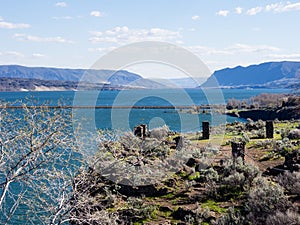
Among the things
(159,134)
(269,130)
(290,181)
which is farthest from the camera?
(159,134)

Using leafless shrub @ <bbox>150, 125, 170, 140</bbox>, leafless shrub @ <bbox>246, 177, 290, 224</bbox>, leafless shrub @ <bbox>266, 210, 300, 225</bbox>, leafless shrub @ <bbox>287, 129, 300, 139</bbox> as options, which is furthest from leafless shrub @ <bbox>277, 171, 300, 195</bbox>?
leafless shrub @ <bbox>150, 125, 170, 140</bbox>

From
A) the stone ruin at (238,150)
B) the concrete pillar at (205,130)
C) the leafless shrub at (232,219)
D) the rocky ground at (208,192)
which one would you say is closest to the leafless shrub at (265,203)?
the rocky ground at (208,192)

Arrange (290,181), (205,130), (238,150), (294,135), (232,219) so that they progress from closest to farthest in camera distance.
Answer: (232,219) < (290,181) < (238,150) < (294,135) < (205,130)

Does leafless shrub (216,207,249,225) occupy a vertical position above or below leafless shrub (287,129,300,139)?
below

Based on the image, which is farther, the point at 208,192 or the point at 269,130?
the point at 269,130

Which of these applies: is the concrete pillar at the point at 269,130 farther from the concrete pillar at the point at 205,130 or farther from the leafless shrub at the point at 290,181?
the leafless shrub at the point at 290,181

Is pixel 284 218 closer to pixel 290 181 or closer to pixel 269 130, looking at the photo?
pixel 290 181

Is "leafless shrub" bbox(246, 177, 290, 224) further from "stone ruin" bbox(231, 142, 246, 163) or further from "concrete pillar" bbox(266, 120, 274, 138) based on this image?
"concrete pillar" bbox(266, 120, 274, 138)

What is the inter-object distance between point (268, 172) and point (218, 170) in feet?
5.44

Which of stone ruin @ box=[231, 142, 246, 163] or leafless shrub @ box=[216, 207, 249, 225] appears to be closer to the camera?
leafless shrub @ box=[216, 207, 249, 225]

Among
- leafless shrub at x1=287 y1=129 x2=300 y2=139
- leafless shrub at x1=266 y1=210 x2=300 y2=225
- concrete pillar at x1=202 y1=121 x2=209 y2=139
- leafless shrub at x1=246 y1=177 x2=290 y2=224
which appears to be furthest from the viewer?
concrete pillar at x1=202 y1=121 x2=209 y2=139

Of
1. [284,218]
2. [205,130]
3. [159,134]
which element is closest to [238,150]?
[284,218]

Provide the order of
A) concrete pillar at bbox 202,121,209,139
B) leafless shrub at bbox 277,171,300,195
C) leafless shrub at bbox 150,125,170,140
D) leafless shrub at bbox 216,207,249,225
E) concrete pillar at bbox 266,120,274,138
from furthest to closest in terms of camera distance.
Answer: leafless shrub at bbox 150,125,170,140, concrete pillar at bbox 202,121,209,139, concrete pillar at bbox 266,120,274,138, leafless shrub at bbox 277,171,300,195, leafless shrub at bbox 216,207,249,225

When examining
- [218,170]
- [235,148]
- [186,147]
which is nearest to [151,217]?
[218,170]
